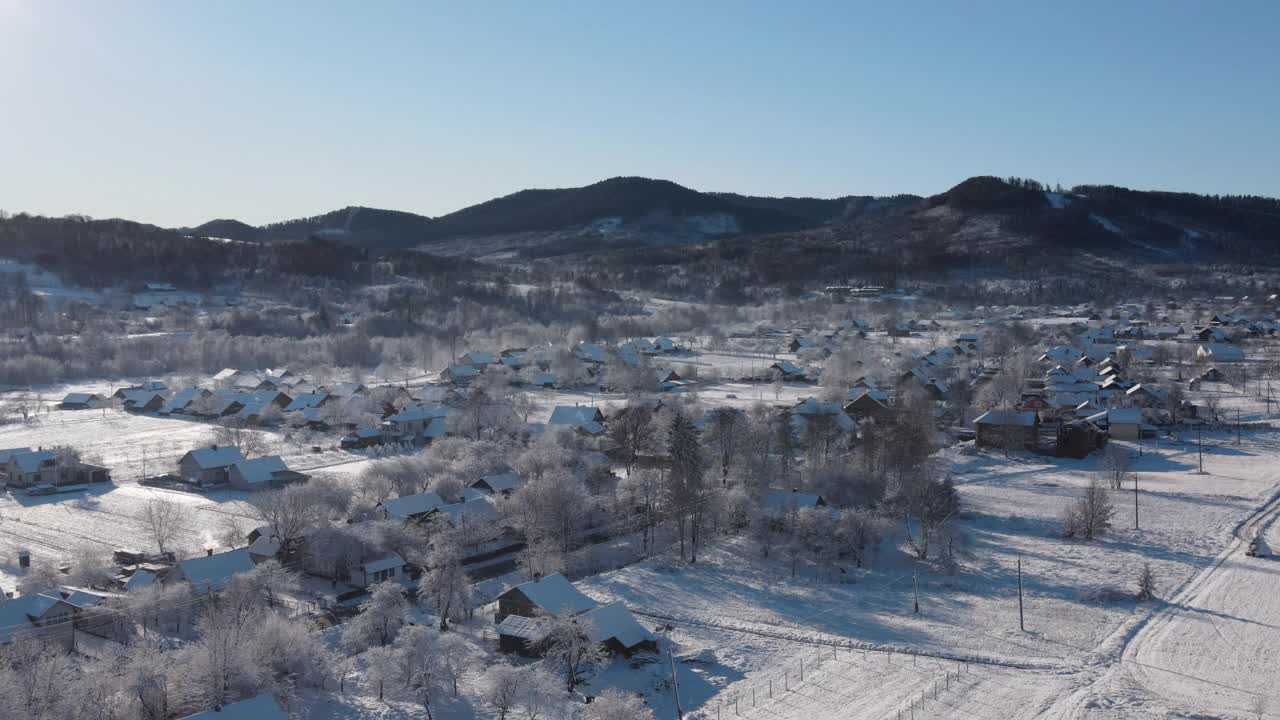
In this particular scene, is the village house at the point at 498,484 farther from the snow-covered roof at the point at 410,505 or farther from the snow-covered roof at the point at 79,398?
the snow-covered roof at the point at 79,398

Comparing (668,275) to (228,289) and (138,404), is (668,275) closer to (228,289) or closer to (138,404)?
(228,289)

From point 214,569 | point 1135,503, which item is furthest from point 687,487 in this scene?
point 1135,503

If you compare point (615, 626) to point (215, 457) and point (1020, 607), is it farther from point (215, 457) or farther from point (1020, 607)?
point (215, 457)

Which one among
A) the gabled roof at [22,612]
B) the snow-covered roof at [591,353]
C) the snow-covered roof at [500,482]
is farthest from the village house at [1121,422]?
the gabled roof at [22,612]

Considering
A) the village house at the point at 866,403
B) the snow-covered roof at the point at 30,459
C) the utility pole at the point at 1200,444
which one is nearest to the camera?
the snow-covered roof at the point at 30,459


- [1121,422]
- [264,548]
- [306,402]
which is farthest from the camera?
[306,402]
